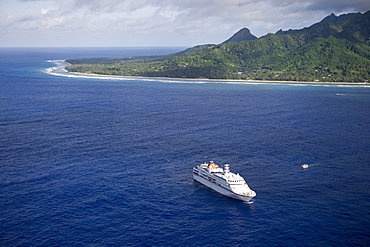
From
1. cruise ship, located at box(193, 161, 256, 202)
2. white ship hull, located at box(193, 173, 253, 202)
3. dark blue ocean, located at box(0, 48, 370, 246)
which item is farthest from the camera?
cruise ship, located at box(193, 161, 256, 202)

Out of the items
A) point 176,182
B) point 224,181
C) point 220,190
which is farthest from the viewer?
point 176,182

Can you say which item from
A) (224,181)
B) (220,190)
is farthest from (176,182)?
(224,181)

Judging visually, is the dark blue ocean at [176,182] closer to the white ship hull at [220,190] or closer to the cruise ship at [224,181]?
the white ship hull at [220,190]

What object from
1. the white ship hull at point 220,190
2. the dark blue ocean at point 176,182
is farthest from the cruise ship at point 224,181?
the dark blue ocean at point 176,182

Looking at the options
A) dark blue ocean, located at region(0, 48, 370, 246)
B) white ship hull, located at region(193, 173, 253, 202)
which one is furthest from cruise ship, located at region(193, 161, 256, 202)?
dark blue ocean, located at region(0, 48, 370, 246)

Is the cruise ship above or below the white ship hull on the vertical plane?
above

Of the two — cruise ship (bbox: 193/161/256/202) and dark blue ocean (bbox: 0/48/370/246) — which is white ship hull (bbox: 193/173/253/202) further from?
dark blue ocean (bbox: 0/48/370/246)

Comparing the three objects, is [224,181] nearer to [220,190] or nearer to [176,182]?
[220,190]
